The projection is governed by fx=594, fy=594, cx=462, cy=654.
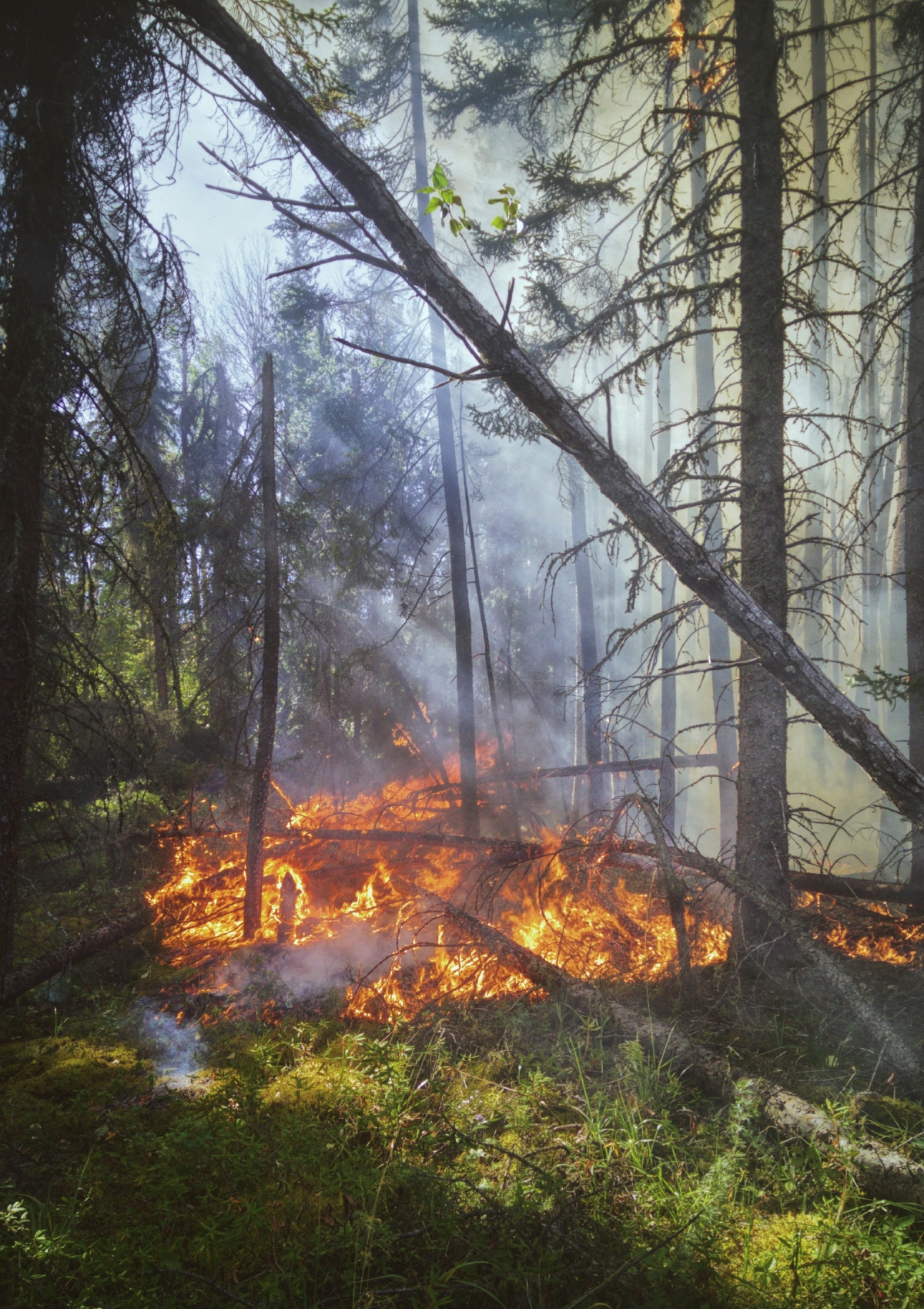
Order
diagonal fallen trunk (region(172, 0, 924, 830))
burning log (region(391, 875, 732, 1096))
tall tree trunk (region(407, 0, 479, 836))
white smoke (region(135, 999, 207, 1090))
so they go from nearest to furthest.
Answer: diagonal fallen trunk (region(172, 0, 924, 830)), burning log (region(391, 875, 732, 1096)), white smoke (region(135, 999, 207, 1090)), tall tree trunk (region(407, 0, 479, 836))

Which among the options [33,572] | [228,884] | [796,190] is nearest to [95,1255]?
[33,572]

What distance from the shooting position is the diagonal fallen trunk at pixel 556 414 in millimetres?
3660

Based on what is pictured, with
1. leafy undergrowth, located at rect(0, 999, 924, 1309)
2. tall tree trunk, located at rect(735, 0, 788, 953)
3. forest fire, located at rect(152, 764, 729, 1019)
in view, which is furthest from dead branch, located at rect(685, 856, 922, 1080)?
forest fire, located at rect(152, 764, 729, 1019)

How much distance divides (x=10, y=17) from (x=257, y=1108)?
820cm

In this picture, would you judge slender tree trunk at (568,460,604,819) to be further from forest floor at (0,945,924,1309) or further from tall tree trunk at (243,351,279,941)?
forest floor at (0,945,924,1309)

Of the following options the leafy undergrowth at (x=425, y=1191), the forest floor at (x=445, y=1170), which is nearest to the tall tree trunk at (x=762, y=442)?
the forest floor at (x=445, y=1170)

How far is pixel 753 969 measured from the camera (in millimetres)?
5395

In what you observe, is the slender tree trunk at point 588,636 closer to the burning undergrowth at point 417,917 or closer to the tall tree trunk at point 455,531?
the tall tree trunk at point 455,531

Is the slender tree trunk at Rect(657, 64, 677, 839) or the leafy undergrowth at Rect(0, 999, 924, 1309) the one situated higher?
the slender tree trunk at Rect(657, 64, 677, 839)

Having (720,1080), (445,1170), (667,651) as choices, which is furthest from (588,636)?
(445,1170)

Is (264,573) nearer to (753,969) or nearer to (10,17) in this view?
(10,17)

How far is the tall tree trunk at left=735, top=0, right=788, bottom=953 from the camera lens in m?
5.40

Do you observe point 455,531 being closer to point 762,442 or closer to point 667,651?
point 762,442

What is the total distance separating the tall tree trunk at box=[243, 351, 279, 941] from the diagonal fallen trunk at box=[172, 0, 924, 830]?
10.9 ft
